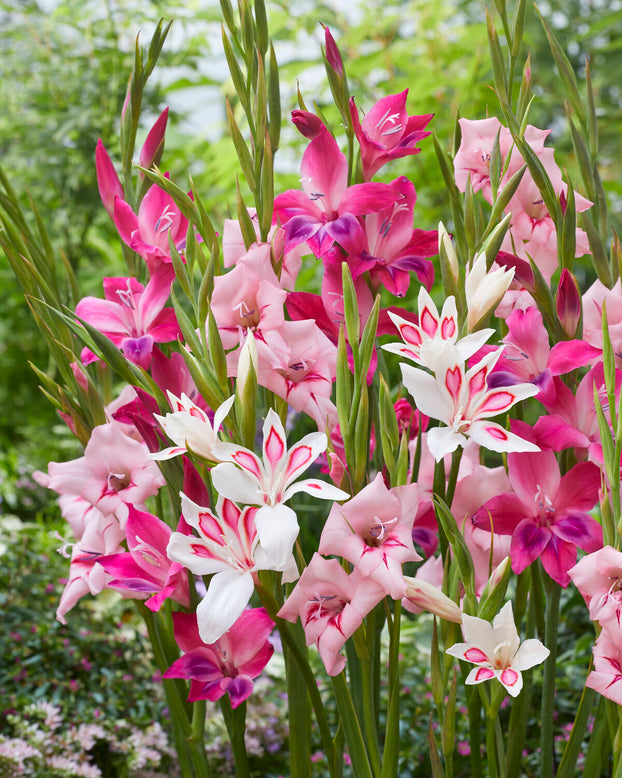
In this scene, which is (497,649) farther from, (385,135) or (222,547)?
(385,135)

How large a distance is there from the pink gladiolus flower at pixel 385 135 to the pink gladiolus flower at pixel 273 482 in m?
0.18

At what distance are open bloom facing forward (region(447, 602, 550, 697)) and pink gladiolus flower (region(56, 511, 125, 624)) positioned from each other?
0.69 ft

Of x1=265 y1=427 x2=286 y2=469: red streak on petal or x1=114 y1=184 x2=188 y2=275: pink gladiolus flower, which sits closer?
x1=265 y1=427 x2=286 y2=469: red streak on petal

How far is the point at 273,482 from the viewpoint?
1.13 feet

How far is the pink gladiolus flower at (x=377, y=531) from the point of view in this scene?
1.12ft

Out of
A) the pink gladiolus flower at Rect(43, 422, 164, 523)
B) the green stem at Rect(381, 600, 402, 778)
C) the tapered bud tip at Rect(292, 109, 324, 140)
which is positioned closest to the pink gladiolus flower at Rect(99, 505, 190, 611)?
the pink gladiolus flower at Rect(43, 422, 164, 523)

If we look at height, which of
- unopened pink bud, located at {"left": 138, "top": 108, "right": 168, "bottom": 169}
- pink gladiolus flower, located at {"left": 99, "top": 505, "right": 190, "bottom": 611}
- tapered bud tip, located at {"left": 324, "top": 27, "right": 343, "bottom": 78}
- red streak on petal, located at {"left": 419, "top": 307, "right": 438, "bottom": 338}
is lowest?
pink gladiolus flower, located at {"left": 99, "top": 505, "right": 190, "bottom": 611}

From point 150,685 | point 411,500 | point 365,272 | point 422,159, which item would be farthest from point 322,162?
point 422,159

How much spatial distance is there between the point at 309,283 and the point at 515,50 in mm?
1116

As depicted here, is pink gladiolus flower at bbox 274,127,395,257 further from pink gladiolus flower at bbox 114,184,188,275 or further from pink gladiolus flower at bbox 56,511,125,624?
pink gladiolus flower at bbox 56,511,125,624

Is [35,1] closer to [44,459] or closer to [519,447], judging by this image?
[44,459]

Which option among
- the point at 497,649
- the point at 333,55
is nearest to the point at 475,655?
the point at 497,649

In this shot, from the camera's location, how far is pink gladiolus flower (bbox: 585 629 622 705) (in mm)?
344

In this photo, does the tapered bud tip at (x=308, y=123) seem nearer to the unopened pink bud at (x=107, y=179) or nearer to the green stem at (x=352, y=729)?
the unopened pink bud at (x=107, y=179)
